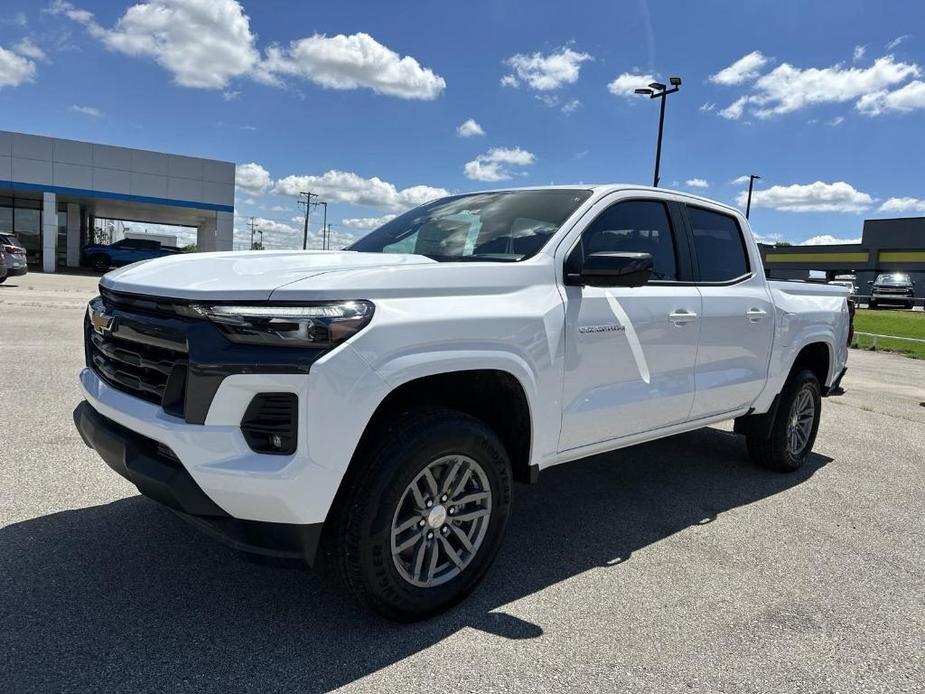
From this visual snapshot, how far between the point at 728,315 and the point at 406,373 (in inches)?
102

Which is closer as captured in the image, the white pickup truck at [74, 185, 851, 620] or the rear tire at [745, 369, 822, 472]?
the white pickup truck at [74, 185, 851, 620]

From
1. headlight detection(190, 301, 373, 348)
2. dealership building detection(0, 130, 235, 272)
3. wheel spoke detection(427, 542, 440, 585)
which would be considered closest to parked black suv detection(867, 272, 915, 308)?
dealership building detection(0, 130, 235, 272)

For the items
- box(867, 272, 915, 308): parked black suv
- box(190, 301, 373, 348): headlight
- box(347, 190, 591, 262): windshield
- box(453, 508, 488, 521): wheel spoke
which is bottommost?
box(453, 508, 488, 521): wheel spoke

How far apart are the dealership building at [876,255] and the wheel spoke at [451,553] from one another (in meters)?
45.8

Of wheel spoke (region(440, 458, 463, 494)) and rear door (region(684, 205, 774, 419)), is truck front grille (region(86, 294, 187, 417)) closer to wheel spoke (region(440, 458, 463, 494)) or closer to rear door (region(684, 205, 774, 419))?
wheel spoke (region(440, 458, 463, 494))

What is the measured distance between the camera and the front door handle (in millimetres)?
3779

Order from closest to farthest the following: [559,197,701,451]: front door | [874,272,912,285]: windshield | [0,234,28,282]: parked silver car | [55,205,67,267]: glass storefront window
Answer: [559,197,701,451]: front door
[0,234,28,282]: parked silver car
[874,272,912,285]: windshield
[55,205,67,267]: glass storefront window

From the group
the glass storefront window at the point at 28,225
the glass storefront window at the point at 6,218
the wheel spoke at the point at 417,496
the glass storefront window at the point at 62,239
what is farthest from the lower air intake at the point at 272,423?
the glass storefront window at the point at 62,239

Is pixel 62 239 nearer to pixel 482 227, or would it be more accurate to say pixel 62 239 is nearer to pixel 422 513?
pixel 482 227

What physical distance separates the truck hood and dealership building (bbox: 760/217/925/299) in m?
45.9

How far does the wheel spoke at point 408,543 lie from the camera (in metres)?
2.66

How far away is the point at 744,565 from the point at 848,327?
313 centimetres

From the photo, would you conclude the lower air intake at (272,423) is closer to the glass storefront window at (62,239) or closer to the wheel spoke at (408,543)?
the wheel spoke at (408,543)

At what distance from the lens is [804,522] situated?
167 inches
